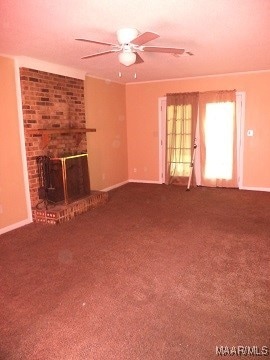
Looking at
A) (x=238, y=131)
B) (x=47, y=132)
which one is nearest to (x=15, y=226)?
(x=47, y=132)

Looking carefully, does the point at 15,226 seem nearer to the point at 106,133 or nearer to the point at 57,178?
the point at 57,178

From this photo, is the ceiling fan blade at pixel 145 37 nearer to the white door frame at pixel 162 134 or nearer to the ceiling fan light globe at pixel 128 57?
the ceiling fan light globe at pixel 128 57

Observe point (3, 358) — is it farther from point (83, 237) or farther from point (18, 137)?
point (18, 137)

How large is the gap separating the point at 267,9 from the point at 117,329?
9.28ft

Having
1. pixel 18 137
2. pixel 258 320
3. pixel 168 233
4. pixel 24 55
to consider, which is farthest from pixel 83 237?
pixel 24 55

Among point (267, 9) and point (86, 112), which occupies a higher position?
point (267, 9)

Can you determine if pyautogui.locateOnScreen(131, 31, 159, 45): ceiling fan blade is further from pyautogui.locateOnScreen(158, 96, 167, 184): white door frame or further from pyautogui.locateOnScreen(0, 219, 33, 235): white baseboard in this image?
pyautogui.locateOnScreen(158, 96, 167, 184): white door frame

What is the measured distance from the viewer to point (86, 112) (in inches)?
214

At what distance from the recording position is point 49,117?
14.6 ft

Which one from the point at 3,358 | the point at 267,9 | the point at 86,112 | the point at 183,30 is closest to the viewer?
the point at 3,358

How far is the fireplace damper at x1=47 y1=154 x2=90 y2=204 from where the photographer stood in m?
4.28

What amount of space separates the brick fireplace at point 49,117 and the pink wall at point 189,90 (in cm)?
184

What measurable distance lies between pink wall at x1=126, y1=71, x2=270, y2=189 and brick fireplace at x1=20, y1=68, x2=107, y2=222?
72.4 inches

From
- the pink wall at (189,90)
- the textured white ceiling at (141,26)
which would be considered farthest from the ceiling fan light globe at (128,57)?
the pink wall at (189,90)
